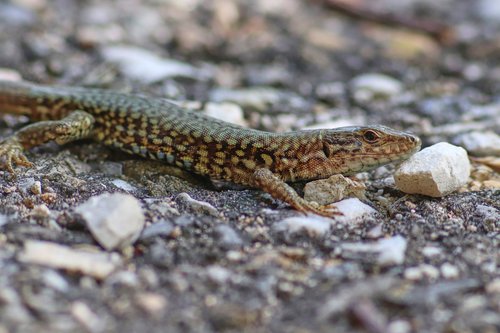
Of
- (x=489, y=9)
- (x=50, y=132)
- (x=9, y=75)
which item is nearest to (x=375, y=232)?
(x=50, y=132)

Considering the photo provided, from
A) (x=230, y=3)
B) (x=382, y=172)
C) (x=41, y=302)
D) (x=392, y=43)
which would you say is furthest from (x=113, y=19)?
(x=41, y=302)

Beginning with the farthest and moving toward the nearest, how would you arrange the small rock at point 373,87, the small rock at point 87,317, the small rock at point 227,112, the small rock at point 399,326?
the small rock at point 373,87
the small rock at point 227,112
the small rock at point 399,326
the small rock at point 87,317

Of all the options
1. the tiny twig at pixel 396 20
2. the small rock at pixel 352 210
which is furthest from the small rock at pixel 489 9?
the small rock at pixel 352 210

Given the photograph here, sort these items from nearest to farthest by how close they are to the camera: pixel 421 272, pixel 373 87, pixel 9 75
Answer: pixel 421 272, pixel 9 75, pixel 373 87

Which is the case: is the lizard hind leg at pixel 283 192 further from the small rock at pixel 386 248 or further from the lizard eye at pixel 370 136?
the lizard eye at pixel 370 136

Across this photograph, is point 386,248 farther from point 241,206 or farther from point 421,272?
point 241,206
